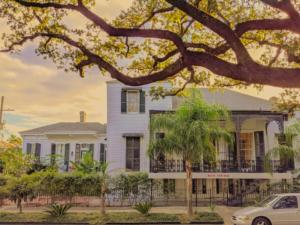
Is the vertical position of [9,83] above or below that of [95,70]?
above

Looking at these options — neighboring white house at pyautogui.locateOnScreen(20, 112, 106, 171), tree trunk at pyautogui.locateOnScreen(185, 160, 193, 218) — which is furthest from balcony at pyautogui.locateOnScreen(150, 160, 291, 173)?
neighboring white house at pyautogui.locateOnScreen(20, 112, 106, 171)

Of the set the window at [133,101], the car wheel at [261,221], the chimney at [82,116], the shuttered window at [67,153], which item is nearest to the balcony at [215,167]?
the window at [133,101]

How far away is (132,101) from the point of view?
2348cm

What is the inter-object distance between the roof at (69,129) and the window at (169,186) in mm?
10237

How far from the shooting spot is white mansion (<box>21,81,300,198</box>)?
66.5 feet

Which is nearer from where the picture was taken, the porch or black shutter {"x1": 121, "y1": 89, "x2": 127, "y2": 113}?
the porch

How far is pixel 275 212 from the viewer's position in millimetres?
12156

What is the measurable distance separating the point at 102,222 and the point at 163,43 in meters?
8.20

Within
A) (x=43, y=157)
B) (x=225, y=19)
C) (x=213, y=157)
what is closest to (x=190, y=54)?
(x=225, y=19)

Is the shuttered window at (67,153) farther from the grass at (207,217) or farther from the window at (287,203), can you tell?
the window at (287,203)

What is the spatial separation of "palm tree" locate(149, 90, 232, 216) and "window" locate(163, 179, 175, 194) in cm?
579

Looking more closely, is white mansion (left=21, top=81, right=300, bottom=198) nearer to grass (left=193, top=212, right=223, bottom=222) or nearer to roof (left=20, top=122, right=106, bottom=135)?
grass (left=193, top=212, right=223, bottom=222)

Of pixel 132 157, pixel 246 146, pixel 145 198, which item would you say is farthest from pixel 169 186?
pixel 246 146

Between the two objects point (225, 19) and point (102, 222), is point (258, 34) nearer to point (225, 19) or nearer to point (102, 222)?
point (225, 19)
